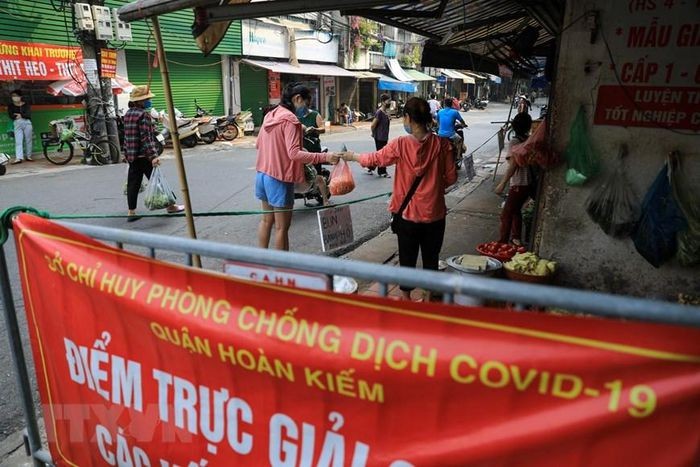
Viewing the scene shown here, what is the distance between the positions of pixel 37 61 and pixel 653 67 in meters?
14.1

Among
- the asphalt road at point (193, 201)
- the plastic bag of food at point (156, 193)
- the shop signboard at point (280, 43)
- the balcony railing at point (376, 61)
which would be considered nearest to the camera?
the asphalt road at point (193, 201)

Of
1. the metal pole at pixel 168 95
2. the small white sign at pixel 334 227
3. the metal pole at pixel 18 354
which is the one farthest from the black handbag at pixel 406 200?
the metal pole at pixel 18 354

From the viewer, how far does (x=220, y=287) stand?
1.51 meters

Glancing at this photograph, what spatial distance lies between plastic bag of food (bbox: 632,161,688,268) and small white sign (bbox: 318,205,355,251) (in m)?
2.81

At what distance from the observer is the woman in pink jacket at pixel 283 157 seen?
4.51 meters

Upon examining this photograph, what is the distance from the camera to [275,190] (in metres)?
4.75

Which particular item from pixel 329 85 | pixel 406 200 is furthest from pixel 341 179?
pixel 329 85

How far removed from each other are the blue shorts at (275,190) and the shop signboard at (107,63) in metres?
9.48

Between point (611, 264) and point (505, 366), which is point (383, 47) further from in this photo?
point (505, 366)

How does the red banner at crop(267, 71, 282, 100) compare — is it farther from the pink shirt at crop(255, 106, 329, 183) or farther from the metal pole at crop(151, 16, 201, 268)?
the metal pole at crop(151, 16, 201, 268)

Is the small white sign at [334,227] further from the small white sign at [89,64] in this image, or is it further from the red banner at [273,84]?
the red banner at [273,84]

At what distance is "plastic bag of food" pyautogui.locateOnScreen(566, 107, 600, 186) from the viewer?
12.9 feet

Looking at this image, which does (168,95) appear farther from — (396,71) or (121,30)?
(396,71)

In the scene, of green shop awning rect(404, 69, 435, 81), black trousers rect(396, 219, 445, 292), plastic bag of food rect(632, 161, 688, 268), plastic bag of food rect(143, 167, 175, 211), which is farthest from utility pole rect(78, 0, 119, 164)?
green shop awning rect(404, 69, 435, 81)
